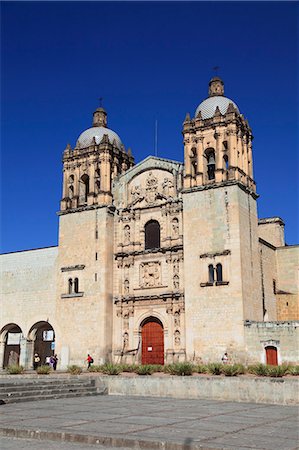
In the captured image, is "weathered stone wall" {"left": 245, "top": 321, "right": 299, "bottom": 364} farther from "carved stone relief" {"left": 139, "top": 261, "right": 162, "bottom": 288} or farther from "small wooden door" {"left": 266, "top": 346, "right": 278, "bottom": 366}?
"carved stone relief" {"left": 139, "top": 261, "right": 162, "bottom": 288}

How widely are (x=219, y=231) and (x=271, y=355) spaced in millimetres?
7296

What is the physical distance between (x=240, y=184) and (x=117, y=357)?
42.1ft

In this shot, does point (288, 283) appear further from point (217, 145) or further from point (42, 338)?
point (42, 338)

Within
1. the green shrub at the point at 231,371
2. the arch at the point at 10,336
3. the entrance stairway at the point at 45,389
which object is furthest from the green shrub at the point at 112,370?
the arch at the point at 10,336

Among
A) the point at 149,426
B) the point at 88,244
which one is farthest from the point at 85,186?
the point at 149,426

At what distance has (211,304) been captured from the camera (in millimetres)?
28562

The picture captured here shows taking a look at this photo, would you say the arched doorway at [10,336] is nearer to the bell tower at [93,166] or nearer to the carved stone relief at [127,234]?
the bell tower at [93,166]

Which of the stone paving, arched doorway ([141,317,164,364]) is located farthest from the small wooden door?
the stone paving

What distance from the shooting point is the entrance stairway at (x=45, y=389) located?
16.9 metres

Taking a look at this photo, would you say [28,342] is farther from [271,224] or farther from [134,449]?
[134,449]

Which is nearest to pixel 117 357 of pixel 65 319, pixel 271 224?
pixel 65 319

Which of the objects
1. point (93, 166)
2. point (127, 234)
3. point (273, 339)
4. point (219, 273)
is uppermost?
point (93, 166)

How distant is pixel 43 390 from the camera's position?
1809 centimetres

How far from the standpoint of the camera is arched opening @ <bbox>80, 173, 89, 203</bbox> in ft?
119
